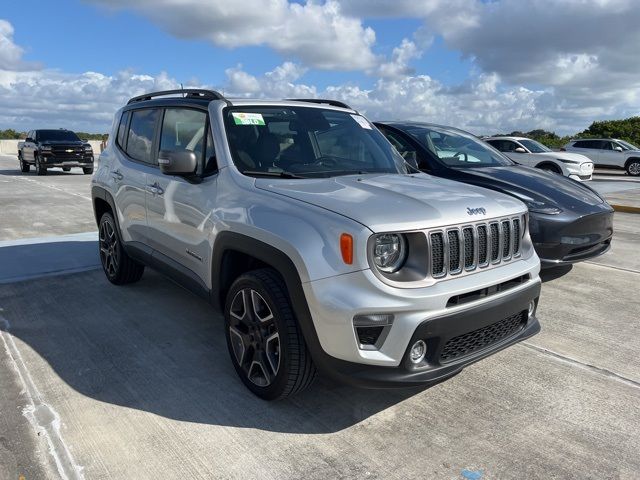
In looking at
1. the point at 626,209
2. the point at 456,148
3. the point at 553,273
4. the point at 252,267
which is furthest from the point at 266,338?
the point at 626,209

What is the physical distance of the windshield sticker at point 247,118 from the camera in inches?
151

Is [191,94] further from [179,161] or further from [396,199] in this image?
[396,199]

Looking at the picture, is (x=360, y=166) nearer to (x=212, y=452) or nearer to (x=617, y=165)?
(x=212, y=452)

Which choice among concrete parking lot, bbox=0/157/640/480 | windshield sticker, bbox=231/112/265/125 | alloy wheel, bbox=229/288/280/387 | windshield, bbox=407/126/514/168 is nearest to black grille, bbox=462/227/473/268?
concrete parking lot, bbox=0/157/640/480

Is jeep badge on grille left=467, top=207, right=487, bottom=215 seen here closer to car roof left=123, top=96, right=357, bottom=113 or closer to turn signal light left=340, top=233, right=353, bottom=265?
turn signal light left=340, top=233, right=353, bottom=265

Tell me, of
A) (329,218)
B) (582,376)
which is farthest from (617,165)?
(329,218)

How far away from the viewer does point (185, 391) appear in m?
3.39

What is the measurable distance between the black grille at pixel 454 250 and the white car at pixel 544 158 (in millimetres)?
14330

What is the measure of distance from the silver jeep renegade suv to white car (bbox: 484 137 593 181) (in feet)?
44.2

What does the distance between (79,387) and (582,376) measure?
3.29m

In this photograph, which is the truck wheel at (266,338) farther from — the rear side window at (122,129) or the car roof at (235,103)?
the rear side window at (122,129)

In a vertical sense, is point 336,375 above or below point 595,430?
above

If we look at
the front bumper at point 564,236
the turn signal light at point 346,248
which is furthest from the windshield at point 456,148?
the turn signal light at point 346,248

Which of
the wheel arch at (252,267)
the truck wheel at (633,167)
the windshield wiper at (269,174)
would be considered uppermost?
the windshield wiper at (269,174)
